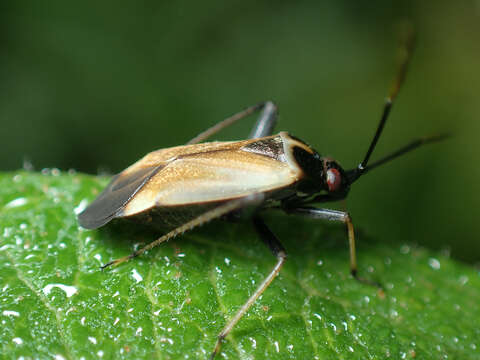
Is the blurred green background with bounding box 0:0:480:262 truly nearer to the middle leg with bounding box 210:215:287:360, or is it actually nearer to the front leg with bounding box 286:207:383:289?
the front leg with bounding box 286:207:383:289

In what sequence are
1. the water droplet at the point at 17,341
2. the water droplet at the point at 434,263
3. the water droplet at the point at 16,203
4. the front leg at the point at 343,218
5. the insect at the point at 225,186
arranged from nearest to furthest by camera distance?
the water droplet at the point at 17,341, the insect at the point at 225,186, the water droplet at the point at 16,203, the front leg at the point at 343,218, the water droplet at the point at 434,263

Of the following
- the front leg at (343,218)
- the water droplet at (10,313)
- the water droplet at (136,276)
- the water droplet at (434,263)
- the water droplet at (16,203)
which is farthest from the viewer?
the water droplet at (434,263)

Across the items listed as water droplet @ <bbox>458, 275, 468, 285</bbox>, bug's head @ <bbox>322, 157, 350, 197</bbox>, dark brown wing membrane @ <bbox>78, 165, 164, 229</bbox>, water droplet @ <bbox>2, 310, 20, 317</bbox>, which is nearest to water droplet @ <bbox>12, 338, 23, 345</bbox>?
water droplet @ <bbox>2, 310, 20, 317</bbox>

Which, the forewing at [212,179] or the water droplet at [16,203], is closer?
the forewing at [212,179]

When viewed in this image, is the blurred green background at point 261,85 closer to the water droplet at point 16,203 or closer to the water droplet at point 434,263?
the water droplet at point 434,263

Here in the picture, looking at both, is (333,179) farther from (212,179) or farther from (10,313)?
(10,313)

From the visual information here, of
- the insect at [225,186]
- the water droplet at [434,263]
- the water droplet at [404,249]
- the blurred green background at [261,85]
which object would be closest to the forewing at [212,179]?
the insect at [225,186]

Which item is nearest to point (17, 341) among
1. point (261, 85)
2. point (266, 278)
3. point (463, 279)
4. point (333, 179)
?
point (266, 278)
